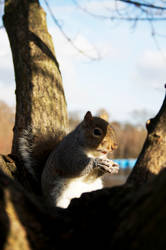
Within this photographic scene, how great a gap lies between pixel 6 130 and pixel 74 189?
42.8 ft

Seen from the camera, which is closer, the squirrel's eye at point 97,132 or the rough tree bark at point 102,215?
the rough tree bark at point 102,215

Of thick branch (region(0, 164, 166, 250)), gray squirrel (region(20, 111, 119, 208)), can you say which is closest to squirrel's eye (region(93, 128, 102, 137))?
gray squirrel (region(20, 111, 119, 208))

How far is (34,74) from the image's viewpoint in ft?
7.90

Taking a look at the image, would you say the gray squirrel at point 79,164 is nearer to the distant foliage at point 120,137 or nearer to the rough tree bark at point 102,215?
the rough tree bark at point 102,215

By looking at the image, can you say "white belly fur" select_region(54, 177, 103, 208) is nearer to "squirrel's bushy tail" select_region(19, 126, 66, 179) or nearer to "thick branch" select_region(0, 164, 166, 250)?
"squirrel's bushy tail" select_region(19, 126, 66, 179)

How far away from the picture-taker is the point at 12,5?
2.82 m

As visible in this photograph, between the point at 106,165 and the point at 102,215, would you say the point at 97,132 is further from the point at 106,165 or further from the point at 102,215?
the point at 102,215

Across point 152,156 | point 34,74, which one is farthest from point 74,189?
point 34,74

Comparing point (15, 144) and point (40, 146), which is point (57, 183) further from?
point (15, 144)

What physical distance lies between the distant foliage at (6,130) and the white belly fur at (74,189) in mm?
10251

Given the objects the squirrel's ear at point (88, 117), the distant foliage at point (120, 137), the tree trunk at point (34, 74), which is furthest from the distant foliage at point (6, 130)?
the squirrel's ear at point (88, 117)

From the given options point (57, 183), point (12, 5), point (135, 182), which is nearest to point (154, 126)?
point (135, 182)

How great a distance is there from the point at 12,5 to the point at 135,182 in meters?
2.28

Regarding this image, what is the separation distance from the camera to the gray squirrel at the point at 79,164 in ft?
6.43
